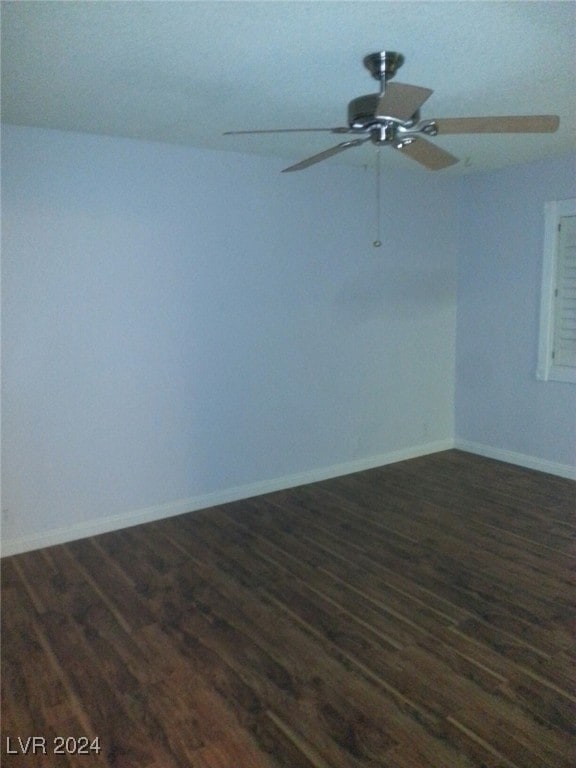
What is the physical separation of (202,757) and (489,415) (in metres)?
4.00

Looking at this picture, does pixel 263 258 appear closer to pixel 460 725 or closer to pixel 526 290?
pixel 526 290

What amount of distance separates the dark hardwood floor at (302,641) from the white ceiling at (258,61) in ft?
8.00

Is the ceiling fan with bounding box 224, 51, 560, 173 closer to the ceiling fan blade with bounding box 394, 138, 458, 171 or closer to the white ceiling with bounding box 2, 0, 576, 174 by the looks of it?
the ceiling fan blade with bounding box 394, 138, 458, 171

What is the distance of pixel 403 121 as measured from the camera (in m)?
2.14

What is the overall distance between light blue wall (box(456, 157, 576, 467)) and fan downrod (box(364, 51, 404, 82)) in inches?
102

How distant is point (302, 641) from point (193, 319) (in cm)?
218

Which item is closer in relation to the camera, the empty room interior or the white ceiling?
the white ceiling

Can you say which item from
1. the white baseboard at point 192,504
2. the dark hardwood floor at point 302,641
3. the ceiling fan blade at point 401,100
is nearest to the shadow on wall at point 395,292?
the white baseboard at point 192,504

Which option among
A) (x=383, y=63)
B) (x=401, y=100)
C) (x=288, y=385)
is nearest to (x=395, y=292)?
(x=288, y=385)

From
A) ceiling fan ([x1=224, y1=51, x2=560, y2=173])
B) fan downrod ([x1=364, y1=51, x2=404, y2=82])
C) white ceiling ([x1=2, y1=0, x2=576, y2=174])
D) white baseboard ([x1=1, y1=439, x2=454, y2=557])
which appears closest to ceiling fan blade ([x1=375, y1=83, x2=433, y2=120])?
ceiling fan ([x1=224, y1=51, x2=560, y2=173])

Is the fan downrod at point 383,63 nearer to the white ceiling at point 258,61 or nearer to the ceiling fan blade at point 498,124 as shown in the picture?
the white ceiling at point 258,61

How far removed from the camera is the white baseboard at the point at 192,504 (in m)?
3.50

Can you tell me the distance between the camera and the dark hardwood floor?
200 centimetres

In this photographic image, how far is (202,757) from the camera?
1.93 meters
